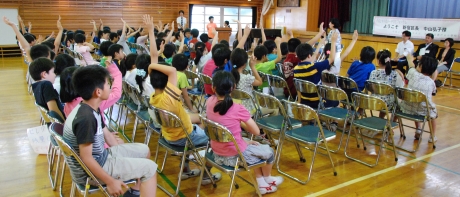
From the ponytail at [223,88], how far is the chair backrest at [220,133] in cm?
15

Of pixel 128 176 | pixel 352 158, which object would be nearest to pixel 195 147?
pixel 128 176

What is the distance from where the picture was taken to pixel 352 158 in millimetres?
4133

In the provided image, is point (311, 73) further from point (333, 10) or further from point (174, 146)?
point (333, 10)

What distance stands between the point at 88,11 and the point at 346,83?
481 inches

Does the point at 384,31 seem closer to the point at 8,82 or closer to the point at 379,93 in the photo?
the point at 379,93

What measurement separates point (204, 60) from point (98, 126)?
405cm

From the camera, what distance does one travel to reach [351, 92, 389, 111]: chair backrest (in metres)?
3.77

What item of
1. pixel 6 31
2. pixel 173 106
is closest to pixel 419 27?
pixel 173 106

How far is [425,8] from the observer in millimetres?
12867

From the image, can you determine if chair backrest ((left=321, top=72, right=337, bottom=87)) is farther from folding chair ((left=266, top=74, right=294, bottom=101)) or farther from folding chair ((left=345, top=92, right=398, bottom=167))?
folding chair ((left=345, top=92, right=398, bottom=167))

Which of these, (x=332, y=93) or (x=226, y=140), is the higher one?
(x=332, y=93)

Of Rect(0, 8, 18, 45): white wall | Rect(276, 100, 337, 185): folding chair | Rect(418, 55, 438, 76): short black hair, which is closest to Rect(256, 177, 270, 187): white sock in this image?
Rect(276, 100, 337, 185): folding chair

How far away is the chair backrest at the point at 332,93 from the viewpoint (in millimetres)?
3975

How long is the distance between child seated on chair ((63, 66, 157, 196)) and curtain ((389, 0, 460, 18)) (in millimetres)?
12713
